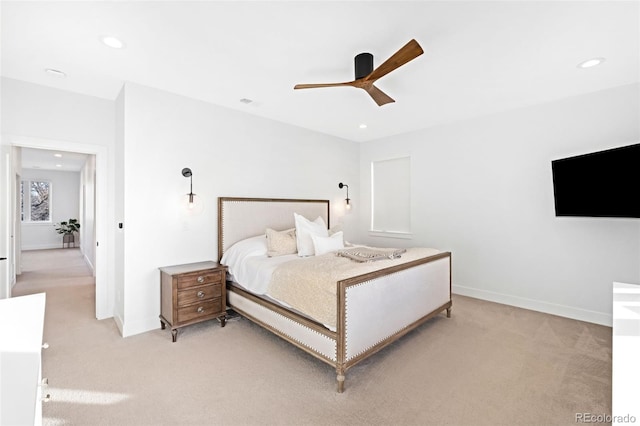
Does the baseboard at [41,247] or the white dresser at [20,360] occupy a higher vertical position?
the white dresser at [20,360]

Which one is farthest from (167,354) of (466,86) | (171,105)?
(466,86)

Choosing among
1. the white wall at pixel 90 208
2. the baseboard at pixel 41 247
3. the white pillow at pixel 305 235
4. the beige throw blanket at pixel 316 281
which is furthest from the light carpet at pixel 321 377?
the baseboard at pixel 41 247

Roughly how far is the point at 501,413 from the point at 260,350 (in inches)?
78.0

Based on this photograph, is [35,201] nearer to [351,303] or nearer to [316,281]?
→ [316,281]

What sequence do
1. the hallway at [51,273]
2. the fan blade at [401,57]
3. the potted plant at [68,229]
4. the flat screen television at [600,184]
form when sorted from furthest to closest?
the potted plant at [68,229], the hallway at [51,273], the flat screen television at [600,184], the fan blade at [401,57]

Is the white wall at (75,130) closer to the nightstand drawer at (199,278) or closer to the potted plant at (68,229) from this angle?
the nightstand drawer at (199,278)

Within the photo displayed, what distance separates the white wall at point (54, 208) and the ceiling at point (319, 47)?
8.82m

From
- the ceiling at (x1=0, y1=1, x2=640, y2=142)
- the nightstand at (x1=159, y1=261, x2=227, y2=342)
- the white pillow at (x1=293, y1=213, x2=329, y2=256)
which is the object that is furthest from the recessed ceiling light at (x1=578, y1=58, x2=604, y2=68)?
the nightstand at (x1=159, y1=261, x2=227, y2=342)

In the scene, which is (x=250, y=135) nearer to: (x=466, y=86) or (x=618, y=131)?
(x=466, y=86)

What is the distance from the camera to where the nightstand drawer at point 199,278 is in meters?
3.15

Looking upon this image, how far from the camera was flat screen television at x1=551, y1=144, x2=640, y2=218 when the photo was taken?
277 centimetres

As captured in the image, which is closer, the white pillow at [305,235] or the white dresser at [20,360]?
the white dresser at [20,360]

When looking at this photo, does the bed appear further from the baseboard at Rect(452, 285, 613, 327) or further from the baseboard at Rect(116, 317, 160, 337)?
the baseboard at Rect(452, 285, 613, 327)

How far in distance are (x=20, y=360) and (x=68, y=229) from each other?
1151 centimetres
